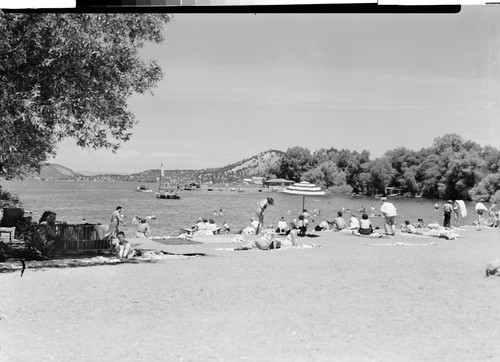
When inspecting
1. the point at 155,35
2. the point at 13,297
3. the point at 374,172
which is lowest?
the point at 13,297

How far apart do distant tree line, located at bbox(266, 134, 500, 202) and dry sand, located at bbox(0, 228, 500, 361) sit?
4.01 m

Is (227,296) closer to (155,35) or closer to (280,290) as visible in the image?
(280,290)

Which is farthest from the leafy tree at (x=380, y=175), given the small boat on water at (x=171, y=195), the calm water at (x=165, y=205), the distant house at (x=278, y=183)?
the small boat on water at (x=171, y=195)

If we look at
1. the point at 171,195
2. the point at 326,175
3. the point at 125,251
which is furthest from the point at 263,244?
the point at 171,195

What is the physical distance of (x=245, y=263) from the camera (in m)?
6.08

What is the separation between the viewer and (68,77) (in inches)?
205

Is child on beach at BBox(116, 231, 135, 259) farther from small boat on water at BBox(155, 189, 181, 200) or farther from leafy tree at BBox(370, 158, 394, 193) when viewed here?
small boat on water at BBox(155, 189, 181, 200)

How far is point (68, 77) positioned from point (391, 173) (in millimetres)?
11335

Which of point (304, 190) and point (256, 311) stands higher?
point (304, 190)

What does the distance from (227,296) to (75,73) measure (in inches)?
107

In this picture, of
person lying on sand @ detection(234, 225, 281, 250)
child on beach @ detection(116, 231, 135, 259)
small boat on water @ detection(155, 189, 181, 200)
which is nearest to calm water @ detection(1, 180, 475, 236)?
small boat on water @ detection(155, 189, 181, 200)

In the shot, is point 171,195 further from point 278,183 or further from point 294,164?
point 294,164

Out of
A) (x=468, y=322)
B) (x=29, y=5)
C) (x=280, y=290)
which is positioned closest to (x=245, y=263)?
(x=280, y=290)

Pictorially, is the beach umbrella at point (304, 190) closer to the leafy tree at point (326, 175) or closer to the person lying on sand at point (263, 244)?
the leafy tree at point (326, 175)
